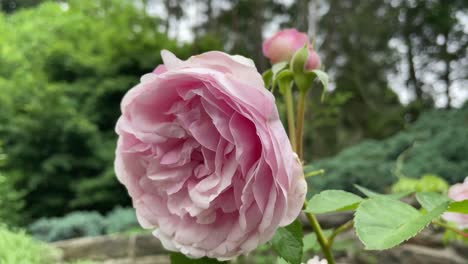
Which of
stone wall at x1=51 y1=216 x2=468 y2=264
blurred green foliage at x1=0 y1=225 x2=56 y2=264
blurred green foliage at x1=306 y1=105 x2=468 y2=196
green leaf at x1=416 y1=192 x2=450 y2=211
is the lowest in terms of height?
stone wall at x1=51 y1=216 x2=468 y2=264

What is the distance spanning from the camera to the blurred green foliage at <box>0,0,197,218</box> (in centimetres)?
487

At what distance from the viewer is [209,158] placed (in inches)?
13.4

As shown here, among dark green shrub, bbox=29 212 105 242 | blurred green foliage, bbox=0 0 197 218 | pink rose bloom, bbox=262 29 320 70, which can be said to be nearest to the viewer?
pink rose bloom, bbox=262 29 320 70

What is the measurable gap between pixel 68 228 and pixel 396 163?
289cm

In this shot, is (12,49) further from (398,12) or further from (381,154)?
(398,12)

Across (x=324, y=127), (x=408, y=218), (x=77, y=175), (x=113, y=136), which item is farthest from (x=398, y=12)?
(x=408, y=218)

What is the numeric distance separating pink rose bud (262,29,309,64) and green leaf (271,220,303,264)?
0.23 metres

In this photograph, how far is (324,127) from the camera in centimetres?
595

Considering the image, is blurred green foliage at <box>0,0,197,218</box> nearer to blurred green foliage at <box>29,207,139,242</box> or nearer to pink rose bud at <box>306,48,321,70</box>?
blurred green foliage at <box>29,207,139,242</box>

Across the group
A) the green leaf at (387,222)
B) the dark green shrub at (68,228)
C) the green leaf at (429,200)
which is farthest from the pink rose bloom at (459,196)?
the dark green shrub at (68,228)

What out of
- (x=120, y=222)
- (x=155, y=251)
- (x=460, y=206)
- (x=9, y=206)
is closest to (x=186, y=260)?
(x=460, y=206)

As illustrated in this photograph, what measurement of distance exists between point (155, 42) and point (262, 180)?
222 inches

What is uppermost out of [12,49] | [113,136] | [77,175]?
[12,49]

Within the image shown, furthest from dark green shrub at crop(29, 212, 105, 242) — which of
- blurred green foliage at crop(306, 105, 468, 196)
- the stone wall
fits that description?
blurred green foliage at crop(306, 105, 468, 196)
